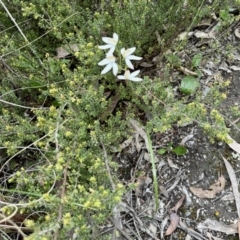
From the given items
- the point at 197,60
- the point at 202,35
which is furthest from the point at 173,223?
the point at 202,35

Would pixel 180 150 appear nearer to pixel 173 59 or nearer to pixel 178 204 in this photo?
pixel 178 204

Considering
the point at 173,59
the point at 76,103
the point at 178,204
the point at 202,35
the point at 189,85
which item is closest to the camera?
the point at 76,103

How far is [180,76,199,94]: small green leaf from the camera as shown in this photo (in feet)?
7.75

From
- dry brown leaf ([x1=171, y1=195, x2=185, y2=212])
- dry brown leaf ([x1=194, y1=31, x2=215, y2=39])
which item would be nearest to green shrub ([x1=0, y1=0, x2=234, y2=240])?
dry brown leaf ([x1=194, y1=31, x2=215, y2=39])

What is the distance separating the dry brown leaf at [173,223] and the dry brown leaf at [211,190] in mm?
151

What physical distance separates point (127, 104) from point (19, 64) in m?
0.58

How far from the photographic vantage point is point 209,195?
82.9 inches

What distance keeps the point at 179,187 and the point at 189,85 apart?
569 mm

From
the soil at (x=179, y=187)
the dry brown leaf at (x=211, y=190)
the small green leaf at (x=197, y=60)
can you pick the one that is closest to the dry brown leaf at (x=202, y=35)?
the small green leaf at (x=197, y=60)

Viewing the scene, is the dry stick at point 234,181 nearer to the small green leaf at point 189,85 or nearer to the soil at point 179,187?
the soil at point 179,187

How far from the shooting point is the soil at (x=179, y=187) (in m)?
2.04

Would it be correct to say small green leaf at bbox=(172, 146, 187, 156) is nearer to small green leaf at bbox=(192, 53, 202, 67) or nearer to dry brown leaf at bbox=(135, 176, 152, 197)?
dry brown leaf at bbox=(135, 176, 152, 197)

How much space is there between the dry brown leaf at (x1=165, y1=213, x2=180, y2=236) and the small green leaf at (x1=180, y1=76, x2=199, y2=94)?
2.22 feet

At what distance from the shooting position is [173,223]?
80.7 inches
